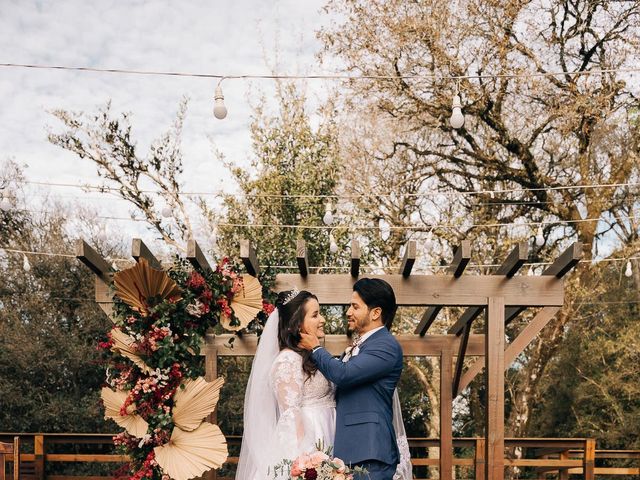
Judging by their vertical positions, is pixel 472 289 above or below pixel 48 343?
below

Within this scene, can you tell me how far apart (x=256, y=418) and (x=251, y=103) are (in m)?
8.42

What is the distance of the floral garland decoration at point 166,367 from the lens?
4531 millimetres

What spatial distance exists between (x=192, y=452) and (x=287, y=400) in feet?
4.68

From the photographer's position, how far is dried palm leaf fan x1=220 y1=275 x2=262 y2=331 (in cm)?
474

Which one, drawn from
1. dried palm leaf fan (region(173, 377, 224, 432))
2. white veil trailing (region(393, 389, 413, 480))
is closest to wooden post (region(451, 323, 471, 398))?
white veil trailing (region(393, 389, 413, 480))

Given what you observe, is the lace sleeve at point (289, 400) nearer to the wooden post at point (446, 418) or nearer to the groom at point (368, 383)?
the groom at point (368, 383)

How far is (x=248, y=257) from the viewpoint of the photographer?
4.46 metres

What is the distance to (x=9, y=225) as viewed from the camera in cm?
1220

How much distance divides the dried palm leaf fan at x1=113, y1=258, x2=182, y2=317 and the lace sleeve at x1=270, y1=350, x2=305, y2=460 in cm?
124

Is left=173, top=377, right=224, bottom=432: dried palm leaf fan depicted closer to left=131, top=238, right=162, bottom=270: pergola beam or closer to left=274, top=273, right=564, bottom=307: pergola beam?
left=131, top=238, right=162, bottom=270: pergola beam

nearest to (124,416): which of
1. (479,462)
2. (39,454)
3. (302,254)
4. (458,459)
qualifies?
(302,254)

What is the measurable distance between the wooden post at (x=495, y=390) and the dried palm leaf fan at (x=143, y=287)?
6.46ft

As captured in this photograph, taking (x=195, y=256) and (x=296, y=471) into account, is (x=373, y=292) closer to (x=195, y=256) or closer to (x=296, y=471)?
(x=296, y=471)

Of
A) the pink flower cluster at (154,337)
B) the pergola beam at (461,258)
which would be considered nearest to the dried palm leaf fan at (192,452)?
the pink flower cluster at (154,337)
